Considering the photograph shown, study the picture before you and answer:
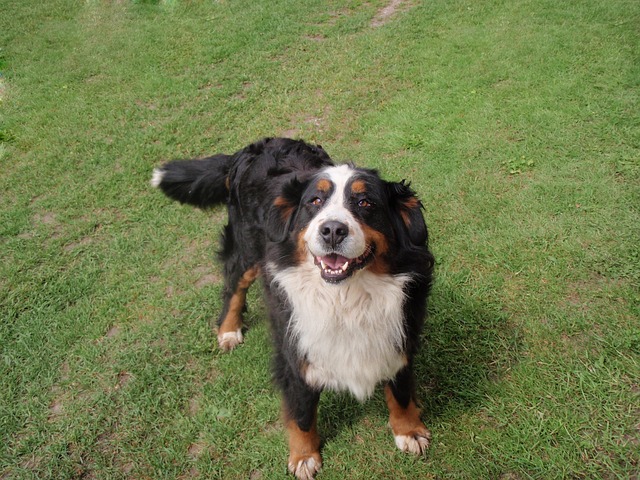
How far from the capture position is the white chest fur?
237 centimetres

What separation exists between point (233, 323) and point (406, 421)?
1.47m

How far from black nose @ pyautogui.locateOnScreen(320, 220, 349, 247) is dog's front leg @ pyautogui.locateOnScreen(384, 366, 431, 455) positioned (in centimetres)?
109

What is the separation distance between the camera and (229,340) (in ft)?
11.7

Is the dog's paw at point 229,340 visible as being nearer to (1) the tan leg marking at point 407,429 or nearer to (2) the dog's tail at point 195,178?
(2) the dog's tail at point 195,178

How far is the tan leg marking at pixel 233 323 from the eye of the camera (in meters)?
3.56

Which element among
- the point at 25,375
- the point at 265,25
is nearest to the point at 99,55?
the point at 265,25

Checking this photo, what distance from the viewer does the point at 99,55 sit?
8320 mm

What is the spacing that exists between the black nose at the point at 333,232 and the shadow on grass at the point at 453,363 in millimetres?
1461

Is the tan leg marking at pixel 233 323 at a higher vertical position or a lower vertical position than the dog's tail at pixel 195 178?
lower

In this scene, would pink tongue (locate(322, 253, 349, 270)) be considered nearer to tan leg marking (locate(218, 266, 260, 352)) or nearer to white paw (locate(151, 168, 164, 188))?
tan leg marking (locate(218, 266, 260, 352))

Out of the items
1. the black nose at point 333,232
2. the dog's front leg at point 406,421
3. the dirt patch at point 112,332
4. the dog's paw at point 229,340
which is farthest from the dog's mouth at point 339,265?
the dirt patch at point 112,332

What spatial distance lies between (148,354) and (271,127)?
351 cm

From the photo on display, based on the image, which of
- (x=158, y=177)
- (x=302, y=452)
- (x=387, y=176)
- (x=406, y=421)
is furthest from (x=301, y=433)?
(x=387, y=176)

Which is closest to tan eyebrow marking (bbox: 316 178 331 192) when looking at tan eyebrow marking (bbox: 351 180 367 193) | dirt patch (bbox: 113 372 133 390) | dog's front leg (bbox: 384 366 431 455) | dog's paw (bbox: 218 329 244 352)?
tan eyebrow marking (bbox: 351 180 367 193)
